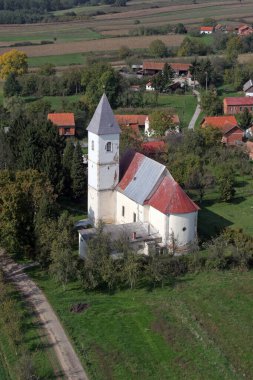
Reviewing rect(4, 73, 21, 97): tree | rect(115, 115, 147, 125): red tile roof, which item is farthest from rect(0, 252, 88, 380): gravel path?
rect(4, 73, 21, 97): tree

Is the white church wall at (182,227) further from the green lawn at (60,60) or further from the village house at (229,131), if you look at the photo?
the green lawn at (60,60)

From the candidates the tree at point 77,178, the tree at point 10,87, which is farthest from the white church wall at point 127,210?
the tree at point 10,87

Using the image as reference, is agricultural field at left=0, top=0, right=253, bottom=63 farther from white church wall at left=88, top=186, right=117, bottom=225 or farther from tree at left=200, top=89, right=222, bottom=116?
white church wall at left=88, top=186, right=117, bottom=225

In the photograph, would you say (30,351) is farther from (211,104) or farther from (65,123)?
(211,104)

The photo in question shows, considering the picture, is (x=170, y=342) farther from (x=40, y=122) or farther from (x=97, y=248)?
(x=40, y=122)

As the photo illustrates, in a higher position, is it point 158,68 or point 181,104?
point 158,68

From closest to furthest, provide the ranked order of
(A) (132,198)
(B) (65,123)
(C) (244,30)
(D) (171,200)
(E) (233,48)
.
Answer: (D) (171,200) < (A) (132,198) < (B) (65,123) < (E) (233,48) < (C) (244,30)

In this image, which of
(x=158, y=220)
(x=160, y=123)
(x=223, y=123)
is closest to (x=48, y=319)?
(x=158, y=220)
